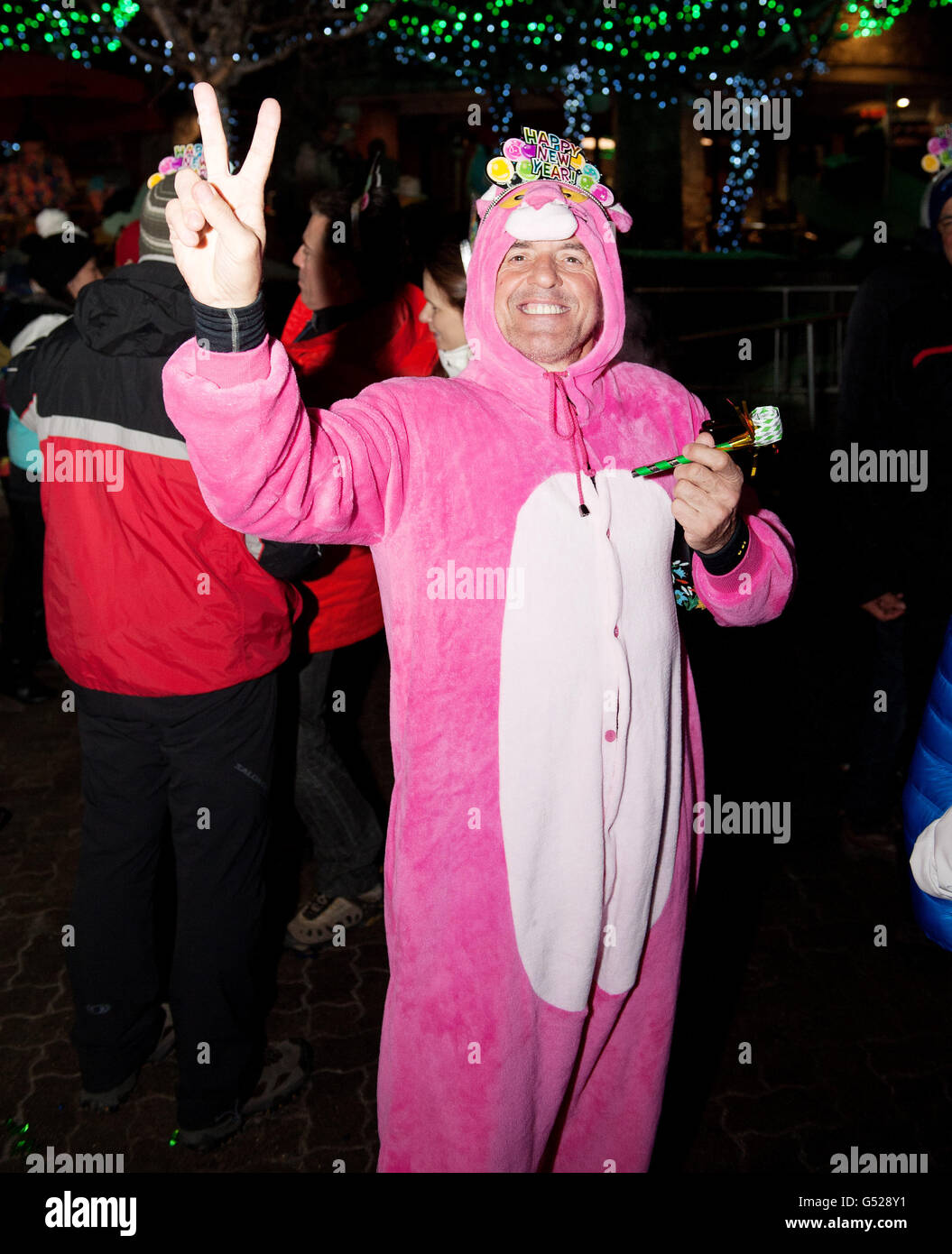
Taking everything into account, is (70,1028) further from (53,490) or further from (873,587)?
(873,587)

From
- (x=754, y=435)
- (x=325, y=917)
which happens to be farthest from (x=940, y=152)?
(x=325, y=917)

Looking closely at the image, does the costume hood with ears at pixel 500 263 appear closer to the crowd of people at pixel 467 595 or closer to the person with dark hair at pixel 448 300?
the crowd of people at pixel 467 595

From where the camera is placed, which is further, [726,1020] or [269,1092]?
[726,1020]

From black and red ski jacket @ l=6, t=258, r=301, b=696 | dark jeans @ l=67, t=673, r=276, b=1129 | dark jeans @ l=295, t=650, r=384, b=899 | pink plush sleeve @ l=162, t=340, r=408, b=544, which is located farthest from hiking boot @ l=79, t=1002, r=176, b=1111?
pink plush sleeve @ l=162, t=340, r=408, b=544

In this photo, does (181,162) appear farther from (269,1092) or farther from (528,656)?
(269,1092)

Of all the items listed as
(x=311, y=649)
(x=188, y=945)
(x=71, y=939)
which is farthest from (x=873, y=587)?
(x=71, y=939)

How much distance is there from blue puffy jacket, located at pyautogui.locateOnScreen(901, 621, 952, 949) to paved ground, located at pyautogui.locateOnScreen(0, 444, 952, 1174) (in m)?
1.04

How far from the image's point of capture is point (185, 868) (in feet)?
8.20

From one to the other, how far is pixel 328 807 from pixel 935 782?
6.97 feet

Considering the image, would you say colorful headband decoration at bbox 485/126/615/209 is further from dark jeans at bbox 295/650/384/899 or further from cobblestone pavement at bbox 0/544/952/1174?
cobblestone pavement at bbox 0/544/952/1174

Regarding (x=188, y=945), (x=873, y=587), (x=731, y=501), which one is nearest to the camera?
(x=731, y=501)

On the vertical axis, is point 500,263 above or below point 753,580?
above
